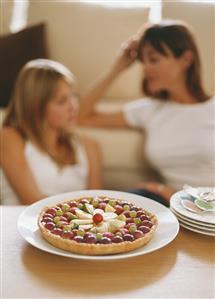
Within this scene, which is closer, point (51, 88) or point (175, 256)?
point (175, 256)

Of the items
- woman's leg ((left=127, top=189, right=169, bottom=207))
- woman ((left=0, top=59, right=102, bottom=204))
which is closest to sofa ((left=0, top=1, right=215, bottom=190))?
woman ((left=0, top=59, right=102, bottom=204))

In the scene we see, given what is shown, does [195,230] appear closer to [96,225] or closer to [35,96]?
[96,225]

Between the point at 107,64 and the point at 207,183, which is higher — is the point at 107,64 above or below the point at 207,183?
above

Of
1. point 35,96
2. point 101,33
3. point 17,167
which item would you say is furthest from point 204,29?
point 17,167

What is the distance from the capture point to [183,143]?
6.13ft

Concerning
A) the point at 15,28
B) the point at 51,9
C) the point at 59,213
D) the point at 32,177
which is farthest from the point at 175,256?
the point at 15,28

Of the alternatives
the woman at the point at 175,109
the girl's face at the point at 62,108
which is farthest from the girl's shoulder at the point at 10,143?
the woman at the point at 175,109

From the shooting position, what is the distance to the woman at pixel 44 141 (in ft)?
5.79

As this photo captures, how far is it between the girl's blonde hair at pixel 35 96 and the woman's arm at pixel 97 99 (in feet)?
0.81

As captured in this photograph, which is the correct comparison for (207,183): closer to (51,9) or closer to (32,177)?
(32,177)

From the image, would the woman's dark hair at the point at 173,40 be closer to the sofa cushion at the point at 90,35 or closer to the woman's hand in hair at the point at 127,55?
the woman's hand in hair at the point at 127,55

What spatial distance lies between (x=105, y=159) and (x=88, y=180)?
0.68 ft

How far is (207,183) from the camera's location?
185cm

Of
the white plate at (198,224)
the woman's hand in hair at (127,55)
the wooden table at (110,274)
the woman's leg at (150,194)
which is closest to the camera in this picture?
the wooden table at (110,274)
